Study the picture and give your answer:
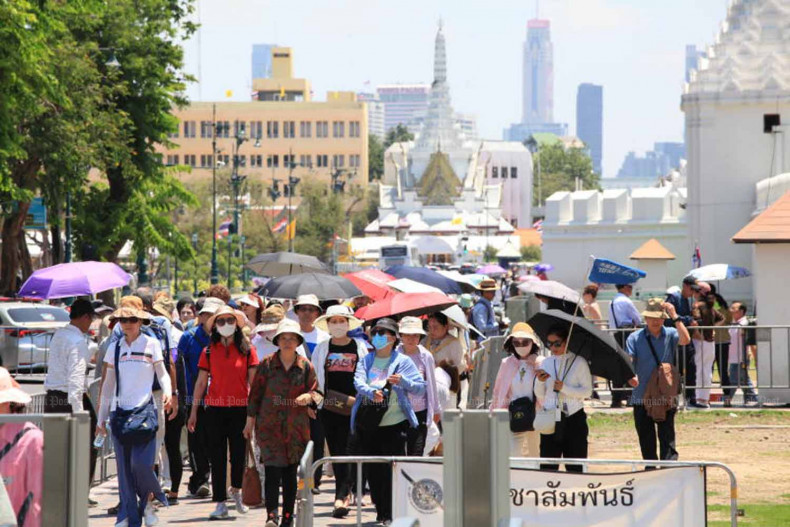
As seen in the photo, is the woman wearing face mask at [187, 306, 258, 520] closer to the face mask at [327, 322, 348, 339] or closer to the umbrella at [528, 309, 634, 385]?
the face mask at [327, 322, 348, 339]

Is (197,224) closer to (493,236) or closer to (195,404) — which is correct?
(493,236)

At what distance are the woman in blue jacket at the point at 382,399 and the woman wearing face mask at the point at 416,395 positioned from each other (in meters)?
0.07

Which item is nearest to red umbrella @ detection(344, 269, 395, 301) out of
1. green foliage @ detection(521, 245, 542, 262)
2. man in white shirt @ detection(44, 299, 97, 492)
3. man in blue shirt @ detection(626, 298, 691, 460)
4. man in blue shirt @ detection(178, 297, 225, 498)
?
man in blue shirt @ detection(626, 298, 691, 460)

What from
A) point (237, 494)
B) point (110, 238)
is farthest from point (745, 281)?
point (237, 494)

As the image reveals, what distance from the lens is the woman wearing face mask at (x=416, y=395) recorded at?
1238 cm

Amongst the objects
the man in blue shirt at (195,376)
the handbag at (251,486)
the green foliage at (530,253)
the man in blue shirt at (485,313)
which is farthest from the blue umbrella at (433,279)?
the green foliage at (530,253)

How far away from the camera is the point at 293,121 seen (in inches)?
7131

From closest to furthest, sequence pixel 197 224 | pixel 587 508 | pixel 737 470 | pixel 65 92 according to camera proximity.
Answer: pixel 587 508
pixel 737 470
pixel 65 92
pixel 197 224

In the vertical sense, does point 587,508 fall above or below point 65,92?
below

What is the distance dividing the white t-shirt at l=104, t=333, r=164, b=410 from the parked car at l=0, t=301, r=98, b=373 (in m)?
17.8

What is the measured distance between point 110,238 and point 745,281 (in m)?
19.9

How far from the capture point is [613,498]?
909 cm

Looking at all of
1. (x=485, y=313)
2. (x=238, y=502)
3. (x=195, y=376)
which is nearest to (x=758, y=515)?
(x=238, y=502)

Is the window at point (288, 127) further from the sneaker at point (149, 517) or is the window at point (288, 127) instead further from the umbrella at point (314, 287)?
the sneaker at point (149, 517)
